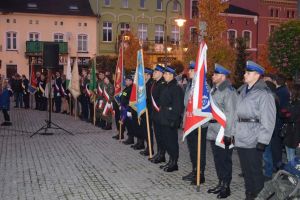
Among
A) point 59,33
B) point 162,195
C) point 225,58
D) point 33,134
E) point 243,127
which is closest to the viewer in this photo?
point 243,127

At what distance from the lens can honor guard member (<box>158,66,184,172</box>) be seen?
892 cm

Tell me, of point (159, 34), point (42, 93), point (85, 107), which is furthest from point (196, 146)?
point (159, 34)

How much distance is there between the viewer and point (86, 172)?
8.97 meters

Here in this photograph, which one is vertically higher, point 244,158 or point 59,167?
point 244,158

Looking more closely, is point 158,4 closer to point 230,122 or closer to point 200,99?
point 200,99

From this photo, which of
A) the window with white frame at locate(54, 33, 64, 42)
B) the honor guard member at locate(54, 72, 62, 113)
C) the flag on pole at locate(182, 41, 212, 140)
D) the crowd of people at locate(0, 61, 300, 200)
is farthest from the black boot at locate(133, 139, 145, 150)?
the window with white frame at locate(54, 33, 64, 42)

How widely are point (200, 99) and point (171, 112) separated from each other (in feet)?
5.02

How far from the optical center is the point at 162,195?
7.31m

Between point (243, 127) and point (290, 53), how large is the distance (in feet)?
81.1

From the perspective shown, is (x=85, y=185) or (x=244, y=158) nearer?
(x=244, y=158)

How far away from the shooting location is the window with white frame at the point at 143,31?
160 feet

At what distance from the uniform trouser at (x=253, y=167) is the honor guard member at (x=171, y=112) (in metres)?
2.65

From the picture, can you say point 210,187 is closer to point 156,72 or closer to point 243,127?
point 243,127

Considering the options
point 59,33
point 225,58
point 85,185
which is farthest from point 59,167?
point 59,33
